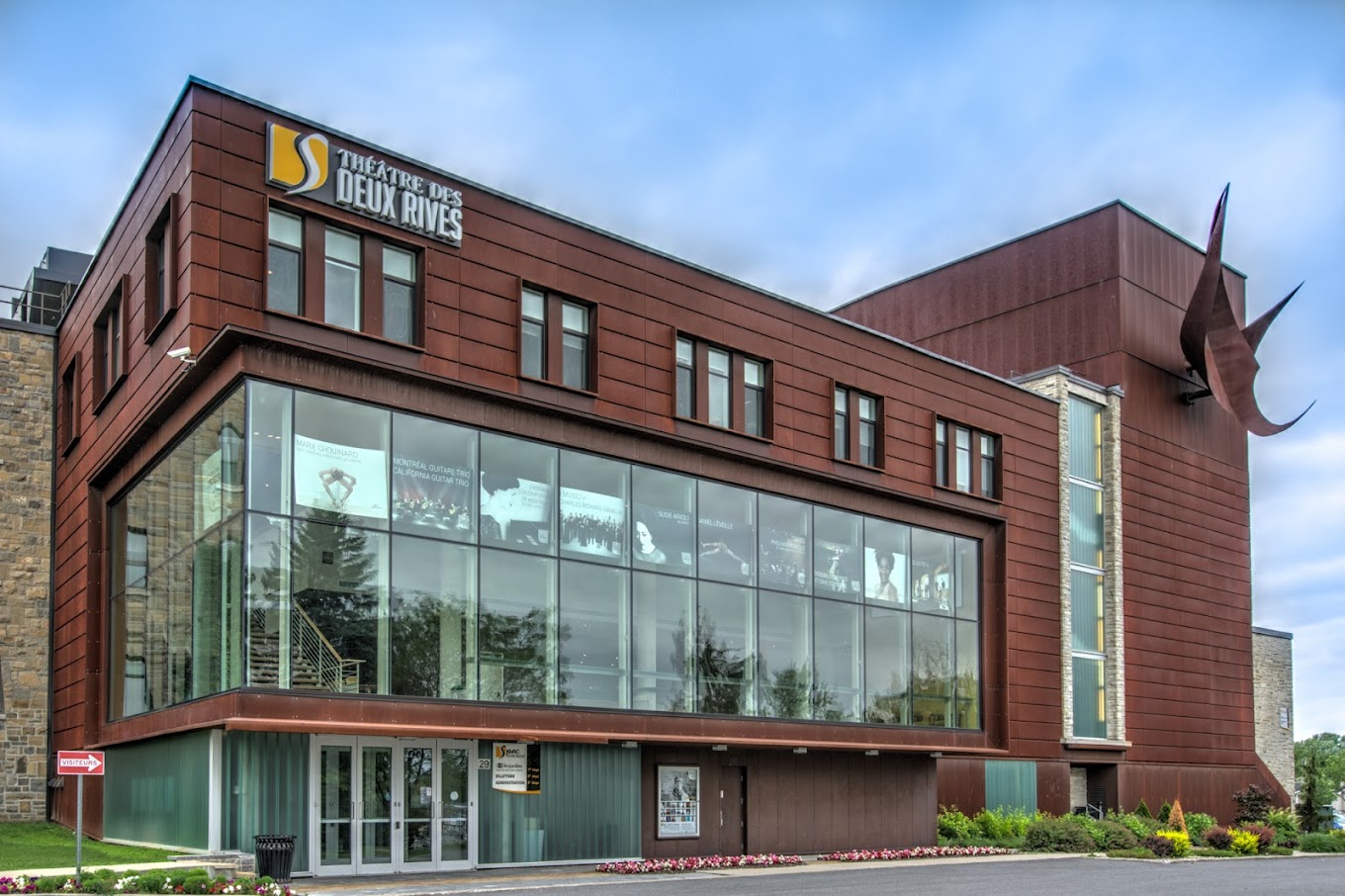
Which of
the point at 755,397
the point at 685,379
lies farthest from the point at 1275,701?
the point at 685,379

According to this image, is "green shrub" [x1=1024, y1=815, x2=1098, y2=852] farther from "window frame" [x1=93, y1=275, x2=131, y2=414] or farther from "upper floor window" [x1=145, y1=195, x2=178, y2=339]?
"upper floor window" [x1=145, y1=195, x2=178, y2=339]

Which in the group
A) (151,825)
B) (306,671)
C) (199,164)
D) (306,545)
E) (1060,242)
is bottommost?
(151,825)

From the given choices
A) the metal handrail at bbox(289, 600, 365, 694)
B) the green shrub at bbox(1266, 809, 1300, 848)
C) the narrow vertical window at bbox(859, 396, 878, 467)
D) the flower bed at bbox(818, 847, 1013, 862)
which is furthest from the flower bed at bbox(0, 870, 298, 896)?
the green shrub at bbox(1266, 809, 1300, 848)

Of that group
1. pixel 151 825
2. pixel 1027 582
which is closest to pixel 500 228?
pixel 151 825

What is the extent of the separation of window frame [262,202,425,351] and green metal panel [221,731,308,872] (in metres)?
7.32

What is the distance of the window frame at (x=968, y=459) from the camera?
127 feet

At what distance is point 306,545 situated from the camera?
2373 cm

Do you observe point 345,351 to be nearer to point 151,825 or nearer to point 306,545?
point 306,545

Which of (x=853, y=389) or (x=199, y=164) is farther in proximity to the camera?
(x=853, y=389)

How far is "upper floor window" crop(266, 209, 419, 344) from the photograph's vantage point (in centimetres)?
2459

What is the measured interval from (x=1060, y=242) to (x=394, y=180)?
1159 inches

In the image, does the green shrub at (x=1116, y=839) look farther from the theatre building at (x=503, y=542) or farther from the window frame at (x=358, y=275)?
the window frame at (x=358, y=275)

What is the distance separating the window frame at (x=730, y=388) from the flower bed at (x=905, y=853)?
1005cm

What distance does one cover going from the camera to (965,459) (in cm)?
3969
